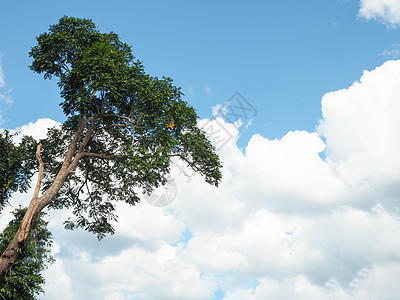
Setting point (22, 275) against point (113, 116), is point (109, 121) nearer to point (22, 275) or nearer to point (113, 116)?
point (113, 116)

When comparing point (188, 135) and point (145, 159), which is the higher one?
point (188, 135)

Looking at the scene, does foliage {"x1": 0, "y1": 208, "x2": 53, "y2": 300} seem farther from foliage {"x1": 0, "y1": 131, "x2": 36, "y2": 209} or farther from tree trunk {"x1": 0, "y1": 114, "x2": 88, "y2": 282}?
foliage {"x1": 0, "y1": 131, "x2": 36, "y2": 209}

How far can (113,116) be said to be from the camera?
848 inches

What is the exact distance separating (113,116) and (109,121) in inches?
30.5

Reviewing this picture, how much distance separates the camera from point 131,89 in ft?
65.2

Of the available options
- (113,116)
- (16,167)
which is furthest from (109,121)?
(16,167)

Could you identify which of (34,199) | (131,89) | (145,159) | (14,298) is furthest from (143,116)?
(14,298)

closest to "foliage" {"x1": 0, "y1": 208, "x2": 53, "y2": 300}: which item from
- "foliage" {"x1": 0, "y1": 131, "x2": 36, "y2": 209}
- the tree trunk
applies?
the tree trunk

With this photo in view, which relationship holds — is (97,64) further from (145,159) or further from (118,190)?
(118,190)

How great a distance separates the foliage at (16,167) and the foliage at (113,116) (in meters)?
0.95

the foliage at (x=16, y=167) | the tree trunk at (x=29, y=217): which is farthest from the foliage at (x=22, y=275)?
the foliage at (x=16, y=167)

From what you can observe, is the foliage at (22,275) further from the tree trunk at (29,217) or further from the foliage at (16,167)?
the foliage at (16,167)

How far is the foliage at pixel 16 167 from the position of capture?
2231 centimetres

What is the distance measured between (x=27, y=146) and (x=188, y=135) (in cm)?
1067
